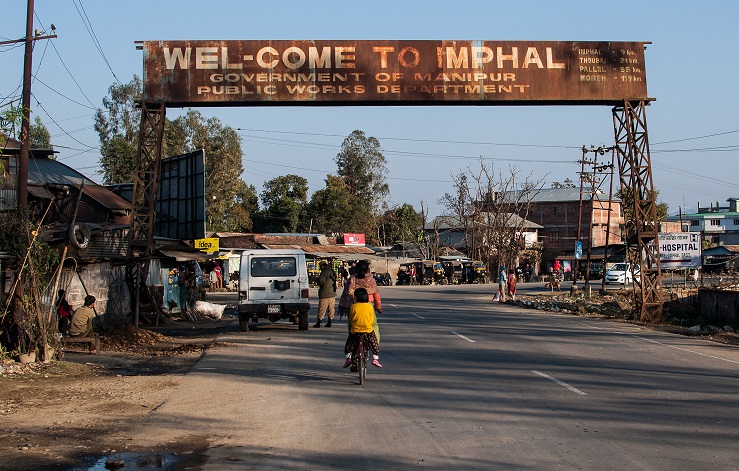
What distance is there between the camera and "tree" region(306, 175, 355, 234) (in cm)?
8256

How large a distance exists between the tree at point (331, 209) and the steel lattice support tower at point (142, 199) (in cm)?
5830

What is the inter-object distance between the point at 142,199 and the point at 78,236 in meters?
4.04

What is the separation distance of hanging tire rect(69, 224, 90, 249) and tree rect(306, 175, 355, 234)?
62.0 m

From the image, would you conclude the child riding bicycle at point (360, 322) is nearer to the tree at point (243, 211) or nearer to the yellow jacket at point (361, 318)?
the yellow jacket at point (361, 318)

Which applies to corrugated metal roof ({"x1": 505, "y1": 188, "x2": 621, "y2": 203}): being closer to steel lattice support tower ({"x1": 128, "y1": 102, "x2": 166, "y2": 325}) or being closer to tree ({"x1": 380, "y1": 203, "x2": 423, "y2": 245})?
tree ({"x1": 380, "y1": 203, "x2": 423, "y2": 245})

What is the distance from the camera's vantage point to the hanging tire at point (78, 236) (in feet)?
61.8

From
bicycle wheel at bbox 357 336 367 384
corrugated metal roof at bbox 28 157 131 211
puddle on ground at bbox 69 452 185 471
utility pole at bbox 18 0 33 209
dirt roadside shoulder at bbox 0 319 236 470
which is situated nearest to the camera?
puddle on ground at bbox 69 452 185 471

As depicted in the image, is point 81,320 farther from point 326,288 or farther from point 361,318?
point 361,318

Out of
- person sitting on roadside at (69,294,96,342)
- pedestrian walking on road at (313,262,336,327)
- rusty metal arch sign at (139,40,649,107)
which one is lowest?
person sitting on roadside at (69,294,96,342)

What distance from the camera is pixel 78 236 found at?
19.5 meters

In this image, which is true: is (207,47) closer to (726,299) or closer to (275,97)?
(275,97)

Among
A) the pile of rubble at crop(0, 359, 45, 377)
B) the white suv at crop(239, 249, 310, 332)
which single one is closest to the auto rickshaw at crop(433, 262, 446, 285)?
the white suv at crop(239, 249, 310, 332)

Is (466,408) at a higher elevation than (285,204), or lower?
lower

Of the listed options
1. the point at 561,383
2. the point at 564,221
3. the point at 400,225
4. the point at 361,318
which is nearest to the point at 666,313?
the point at 561,383
